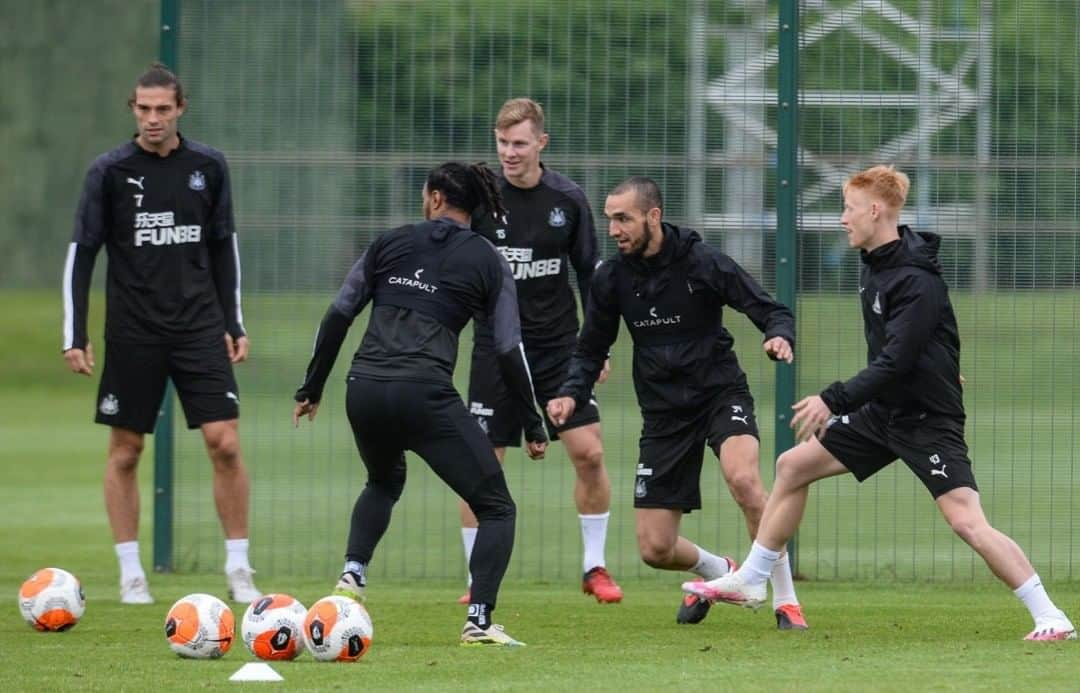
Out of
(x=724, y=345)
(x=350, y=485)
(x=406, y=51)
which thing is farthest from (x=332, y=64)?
(x=724, y=345)

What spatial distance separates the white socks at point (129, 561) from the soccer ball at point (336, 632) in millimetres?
2575

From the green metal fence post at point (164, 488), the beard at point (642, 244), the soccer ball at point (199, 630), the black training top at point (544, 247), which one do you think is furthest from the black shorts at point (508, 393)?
the soccer ball at point (199, 630)

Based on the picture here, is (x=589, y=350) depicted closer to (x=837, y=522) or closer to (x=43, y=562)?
(x=837, y=522)

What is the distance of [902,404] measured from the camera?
812 cm

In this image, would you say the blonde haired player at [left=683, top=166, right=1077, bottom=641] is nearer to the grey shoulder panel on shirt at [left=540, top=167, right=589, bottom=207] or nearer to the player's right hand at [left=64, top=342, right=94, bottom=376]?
the grey shoulder panel on shirt at [left=540, top=167, right=589, bottom=207]

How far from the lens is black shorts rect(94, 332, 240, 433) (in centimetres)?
979

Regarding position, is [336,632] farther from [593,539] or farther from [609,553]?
[609,553]

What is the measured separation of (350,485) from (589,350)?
291 centimetres

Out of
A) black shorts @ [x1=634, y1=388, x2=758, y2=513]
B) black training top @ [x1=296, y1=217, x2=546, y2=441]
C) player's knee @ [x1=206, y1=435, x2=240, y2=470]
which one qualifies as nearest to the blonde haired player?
black shorts @ [x1=634, y1=388, x2=758, y2=513]

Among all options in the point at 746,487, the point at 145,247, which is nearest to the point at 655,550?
the point at 746,487

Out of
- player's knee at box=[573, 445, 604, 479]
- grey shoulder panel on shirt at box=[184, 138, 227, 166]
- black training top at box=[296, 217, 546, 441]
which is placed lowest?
player's knee at box=[573, 445, 604, 479]

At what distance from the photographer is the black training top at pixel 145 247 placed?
9.77m

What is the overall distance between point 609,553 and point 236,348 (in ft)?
9.61

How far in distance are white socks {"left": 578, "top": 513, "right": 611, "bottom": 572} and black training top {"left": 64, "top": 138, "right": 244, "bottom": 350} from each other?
2145mm
